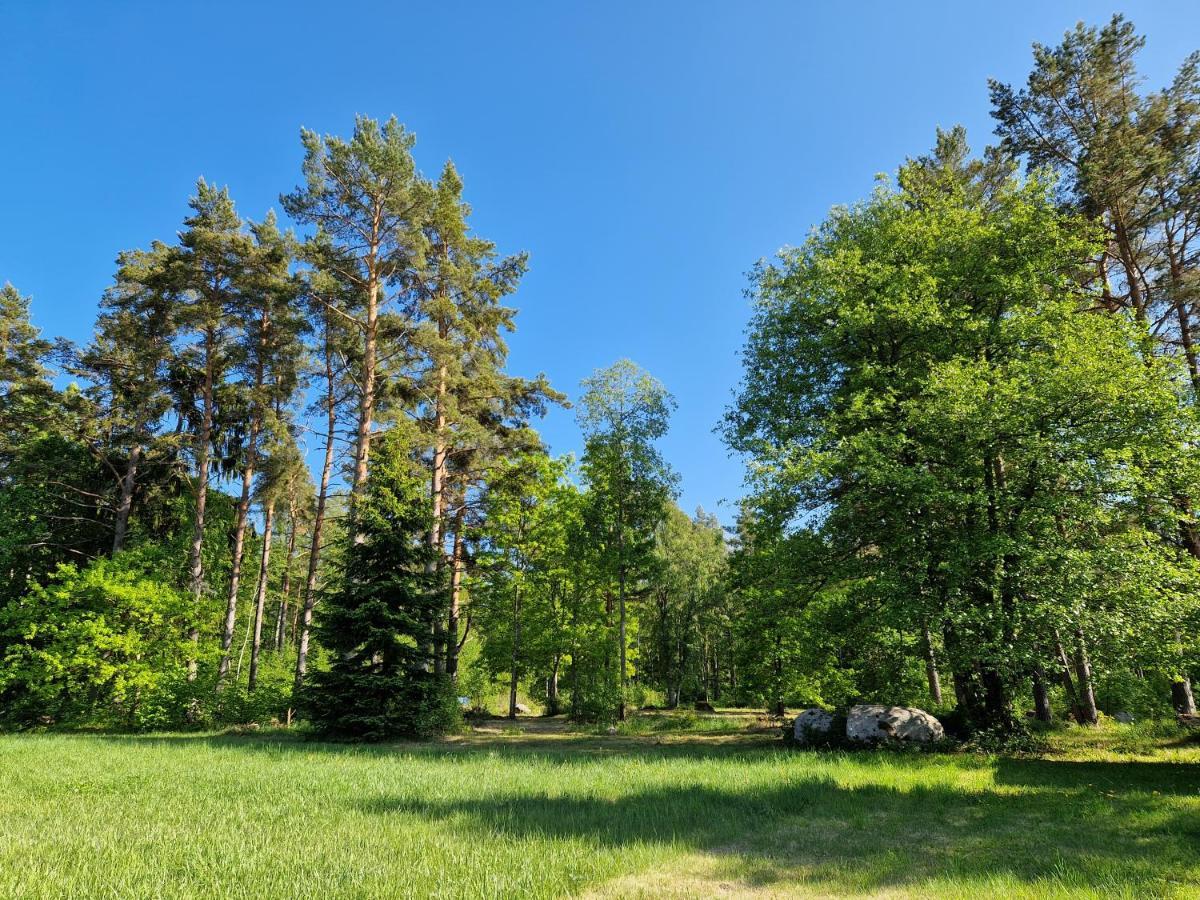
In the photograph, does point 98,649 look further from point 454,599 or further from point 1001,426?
point 1001,426

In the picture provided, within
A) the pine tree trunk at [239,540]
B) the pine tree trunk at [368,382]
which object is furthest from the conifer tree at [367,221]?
the pine tree trunk at [239,540]

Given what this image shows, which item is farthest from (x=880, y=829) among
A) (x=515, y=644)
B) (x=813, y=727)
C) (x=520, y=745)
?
(x=515, y=644)

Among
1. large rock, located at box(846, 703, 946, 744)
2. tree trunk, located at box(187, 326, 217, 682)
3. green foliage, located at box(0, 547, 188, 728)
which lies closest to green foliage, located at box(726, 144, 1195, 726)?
large rock, located at box(846, 703, 946, 744)

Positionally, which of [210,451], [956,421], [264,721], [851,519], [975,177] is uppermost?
[975,177]

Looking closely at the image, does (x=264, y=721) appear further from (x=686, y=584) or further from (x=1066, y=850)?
(x=686, y=584)

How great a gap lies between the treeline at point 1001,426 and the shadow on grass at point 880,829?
3547 millimetres

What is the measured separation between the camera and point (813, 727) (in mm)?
14328

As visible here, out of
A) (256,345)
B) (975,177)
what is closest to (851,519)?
(975,177)

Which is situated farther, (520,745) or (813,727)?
(520,745)

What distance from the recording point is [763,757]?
12.5 metres

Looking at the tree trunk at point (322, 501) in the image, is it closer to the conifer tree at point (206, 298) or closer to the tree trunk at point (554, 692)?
the conifer tree at point (206, 298)

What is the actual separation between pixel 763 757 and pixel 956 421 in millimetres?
8151

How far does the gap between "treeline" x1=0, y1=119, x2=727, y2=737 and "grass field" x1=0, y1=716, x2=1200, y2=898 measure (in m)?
6.85

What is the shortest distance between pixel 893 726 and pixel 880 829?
7.98 metres
